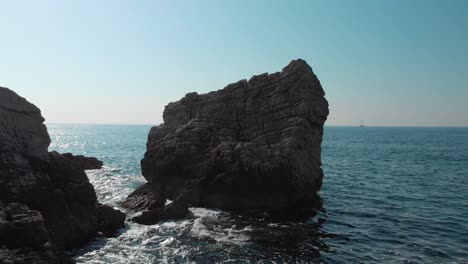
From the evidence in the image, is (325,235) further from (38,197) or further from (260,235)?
(38,197)

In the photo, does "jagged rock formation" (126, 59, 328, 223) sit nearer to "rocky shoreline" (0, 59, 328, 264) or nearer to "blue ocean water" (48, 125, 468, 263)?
"rocky shoreline" (0, 59, 328, 264)

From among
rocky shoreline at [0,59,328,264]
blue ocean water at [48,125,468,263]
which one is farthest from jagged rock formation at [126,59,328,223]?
blue ocean water at [48,125,468,263]

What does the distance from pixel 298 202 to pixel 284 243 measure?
10.3 metres

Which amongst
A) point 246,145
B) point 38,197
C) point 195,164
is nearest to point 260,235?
point 246,145

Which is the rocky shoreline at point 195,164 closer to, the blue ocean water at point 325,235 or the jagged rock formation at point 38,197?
the jagged rock formation at point 38,197

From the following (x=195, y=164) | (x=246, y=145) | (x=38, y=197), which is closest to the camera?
(x=38, y=197)

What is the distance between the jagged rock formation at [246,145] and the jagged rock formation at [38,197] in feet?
17.5

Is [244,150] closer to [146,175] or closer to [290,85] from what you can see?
[290,85]

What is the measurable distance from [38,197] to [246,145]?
713 inches

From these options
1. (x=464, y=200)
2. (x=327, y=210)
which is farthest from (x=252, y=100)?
(x=464, y=200)

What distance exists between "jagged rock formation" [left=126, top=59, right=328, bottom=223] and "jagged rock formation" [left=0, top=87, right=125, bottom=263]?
17.5 feet

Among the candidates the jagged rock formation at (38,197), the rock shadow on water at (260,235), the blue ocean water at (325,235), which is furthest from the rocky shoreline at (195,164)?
the blue ocean water at (325,235)

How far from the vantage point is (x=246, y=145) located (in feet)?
116

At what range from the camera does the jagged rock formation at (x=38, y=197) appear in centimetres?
1756
